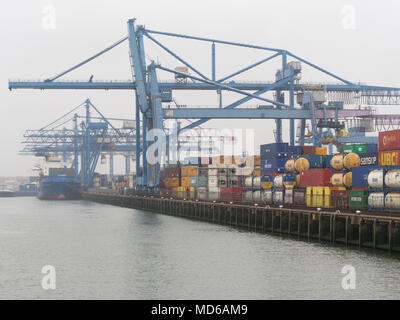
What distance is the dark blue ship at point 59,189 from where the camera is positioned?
16388cm

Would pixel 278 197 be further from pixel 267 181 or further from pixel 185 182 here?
pixel 185 182

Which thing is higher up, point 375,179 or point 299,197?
point 375,179

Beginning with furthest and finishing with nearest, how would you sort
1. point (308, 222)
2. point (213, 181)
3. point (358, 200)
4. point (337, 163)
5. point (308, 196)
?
point (213, 181) → point (308, 196) → point (337, 163) → point (308, 222) → point (358, 200)

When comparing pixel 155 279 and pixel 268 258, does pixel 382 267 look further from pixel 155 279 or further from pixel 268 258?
pixel 155 279

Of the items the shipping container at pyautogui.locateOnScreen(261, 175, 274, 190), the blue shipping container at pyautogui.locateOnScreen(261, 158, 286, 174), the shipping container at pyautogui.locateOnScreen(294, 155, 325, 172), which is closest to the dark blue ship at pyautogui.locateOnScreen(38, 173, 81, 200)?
the blue shipping container at pyautogui.locateOnScreen(261, 158, 286, 174)

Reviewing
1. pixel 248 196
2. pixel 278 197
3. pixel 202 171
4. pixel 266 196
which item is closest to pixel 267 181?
pixel 266 196

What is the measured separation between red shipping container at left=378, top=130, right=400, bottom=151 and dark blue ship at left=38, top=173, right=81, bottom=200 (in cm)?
12687

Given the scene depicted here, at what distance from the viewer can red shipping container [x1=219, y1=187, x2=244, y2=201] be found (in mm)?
71562

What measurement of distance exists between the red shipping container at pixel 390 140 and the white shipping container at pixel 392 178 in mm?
2245

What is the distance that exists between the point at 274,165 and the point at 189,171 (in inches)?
1099

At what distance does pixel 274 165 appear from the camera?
62188mm

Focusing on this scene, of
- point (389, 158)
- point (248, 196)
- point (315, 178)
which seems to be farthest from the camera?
point (248, 196)

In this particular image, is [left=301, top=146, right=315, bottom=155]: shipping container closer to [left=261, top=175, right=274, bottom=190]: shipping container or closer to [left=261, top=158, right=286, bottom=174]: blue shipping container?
[left=261, top=158, right=286, bottom=174]: blue shipping container

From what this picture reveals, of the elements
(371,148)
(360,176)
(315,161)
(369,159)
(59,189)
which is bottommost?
(59,189)
